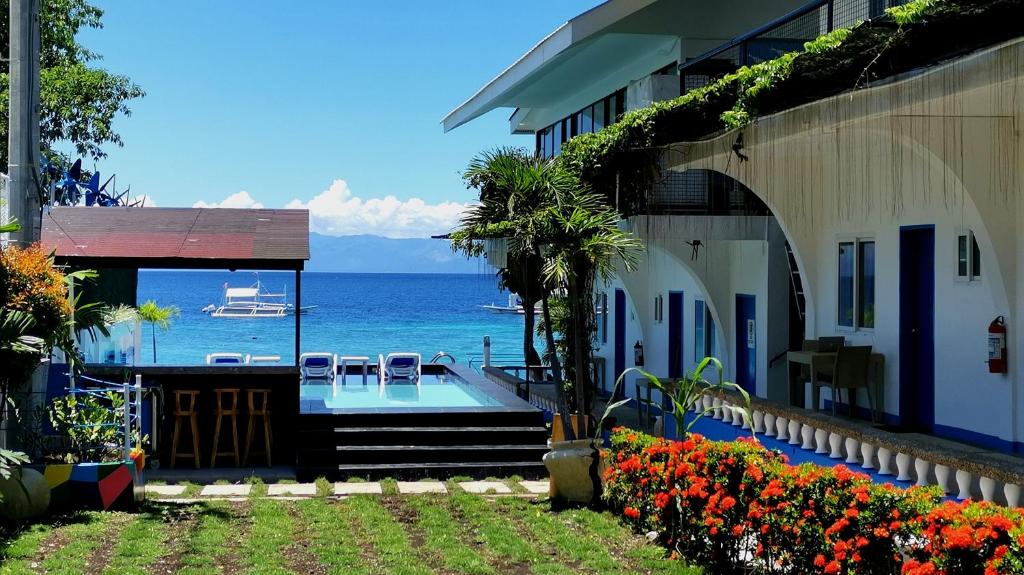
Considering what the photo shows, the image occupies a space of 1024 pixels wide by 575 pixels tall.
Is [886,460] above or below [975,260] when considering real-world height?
below

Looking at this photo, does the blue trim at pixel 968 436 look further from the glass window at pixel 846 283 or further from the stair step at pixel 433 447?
the stair step at pixel 433 447

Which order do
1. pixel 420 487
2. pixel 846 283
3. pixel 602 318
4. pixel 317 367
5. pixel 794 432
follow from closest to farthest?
pixel 794 432
pixel 420 487
pixel 846 283
pixel 317 367
pixel 602 318

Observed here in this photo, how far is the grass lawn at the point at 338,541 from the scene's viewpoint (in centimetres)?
896

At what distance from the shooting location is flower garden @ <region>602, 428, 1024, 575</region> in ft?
19.5

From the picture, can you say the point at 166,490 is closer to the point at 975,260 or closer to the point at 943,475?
the point at 943,475

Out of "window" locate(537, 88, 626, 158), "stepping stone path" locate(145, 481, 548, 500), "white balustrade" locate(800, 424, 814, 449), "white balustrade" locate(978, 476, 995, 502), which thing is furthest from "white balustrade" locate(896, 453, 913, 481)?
"window" locate(537, 88, 626, 158)

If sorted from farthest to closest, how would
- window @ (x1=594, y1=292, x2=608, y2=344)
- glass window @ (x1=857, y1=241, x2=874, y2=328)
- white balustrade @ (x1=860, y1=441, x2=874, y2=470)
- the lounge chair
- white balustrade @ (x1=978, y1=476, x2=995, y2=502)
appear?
window @ (x1=594, y1=292, x2=608, y2=344)
the lounge chair
glass window @ (x1=857, y1=241, x2=874, y2=328)
white balustrade @ (x1=860, y1=441, x2=874, y2=470)
white balustrade @ (x1=978, y1=476, x2=995, y2=502)

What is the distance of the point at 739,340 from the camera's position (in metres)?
19.5

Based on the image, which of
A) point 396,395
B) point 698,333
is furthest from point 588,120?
point 396,395

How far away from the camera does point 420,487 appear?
555 inches

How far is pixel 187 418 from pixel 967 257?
10235 mm

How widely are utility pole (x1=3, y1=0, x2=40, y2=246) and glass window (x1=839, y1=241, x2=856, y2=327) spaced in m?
9.94

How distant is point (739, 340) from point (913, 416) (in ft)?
19.3

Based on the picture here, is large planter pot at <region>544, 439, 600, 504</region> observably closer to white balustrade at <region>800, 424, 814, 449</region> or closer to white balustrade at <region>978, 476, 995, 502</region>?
white balustrade at <region>800, 424, 814, 449</region>
